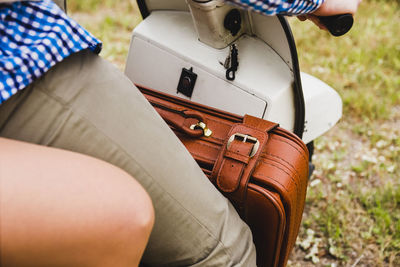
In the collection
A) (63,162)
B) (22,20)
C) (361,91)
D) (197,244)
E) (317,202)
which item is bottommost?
(317,202)

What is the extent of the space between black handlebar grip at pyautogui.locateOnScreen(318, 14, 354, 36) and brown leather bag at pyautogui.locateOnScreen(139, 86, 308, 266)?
27 cm

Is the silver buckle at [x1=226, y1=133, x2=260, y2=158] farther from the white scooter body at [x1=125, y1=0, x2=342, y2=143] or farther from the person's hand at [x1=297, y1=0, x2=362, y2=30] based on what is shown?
the person's hand at [x1=297, y1=0, x2=362, y2=30]

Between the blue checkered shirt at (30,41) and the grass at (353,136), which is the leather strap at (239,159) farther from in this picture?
the grass at (353,136)

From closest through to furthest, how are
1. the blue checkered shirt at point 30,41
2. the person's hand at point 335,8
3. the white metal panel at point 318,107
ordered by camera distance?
the blue checkered shirt at point 30,41 → the person's hand at point 335,8 → the white metal panel at point 318,107

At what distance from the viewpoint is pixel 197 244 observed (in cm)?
88

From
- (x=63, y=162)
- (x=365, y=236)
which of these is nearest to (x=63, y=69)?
(x=63, y=162)

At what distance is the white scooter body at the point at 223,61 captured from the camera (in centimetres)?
116

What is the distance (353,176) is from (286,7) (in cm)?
120

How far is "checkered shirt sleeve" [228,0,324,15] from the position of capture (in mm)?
776

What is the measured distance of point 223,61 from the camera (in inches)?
47.8

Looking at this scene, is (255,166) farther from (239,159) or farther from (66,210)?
(66,210)

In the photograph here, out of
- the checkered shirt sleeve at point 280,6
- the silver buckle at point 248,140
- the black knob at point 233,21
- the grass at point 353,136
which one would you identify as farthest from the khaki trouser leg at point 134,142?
the grass at point 353,136

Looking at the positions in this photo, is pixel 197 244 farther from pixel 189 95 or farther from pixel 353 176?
pixel 353 176

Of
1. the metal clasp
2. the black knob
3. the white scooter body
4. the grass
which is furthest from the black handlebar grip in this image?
the grass
